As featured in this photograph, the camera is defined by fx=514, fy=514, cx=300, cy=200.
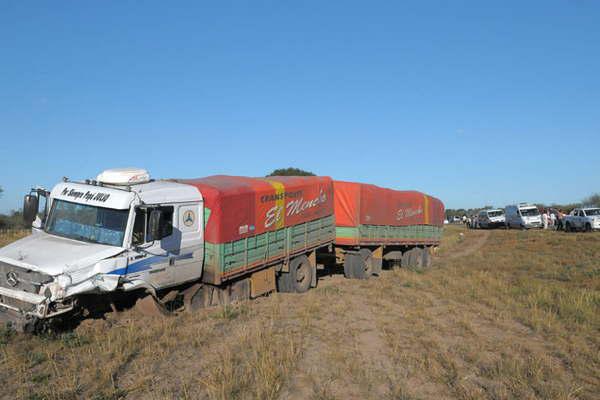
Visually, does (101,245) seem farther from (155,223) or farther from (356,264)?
(356,264)

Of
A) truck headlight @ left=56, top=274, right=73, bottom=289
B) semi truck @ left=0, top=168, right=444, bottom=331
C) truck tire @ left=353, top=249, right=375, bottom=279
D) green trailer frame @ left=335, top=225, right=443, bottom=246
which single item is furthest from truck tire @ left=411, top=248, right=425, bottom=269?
truck headlight @ left=56, top=274, right=73, bottom=289

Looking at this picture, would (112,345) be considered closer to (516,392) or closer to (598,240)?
(516,392)

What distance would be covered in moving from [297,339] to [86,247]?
3731 millimetres

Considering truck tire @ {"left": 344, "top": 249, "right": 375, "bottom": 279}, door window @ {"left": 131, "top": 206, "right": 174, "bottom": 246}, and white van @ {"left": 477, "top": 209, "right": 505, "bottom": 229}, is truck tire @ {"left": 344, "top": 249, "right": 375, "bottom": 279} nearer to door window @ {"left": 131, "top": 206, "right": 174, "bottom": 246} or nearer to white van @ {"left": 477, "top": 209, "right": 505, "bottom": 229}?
door window @ {"left": 131, "top": 206, "right": 174, "bottom": 246}

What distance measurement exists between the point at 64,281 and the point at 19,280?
830 millimetres

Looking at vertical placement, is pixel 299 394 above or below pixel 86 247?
below

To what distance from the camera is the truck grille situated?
7.60m

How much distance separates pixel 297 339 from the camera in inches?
326

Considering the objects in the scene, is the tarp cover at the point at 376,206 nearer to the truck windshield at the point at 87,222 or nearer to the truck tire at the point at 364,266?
the truck tire at the point at 364,266

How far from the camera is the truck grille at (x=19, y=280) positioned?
7.60m

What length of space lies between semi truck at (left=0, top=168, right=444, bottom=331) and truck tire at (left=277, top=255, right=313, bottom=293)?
3 centimetres

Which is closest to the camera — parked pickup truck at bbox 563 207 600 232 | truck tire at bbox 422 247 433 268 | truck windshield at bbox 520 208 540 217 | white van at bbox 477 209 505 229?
truck tire at bbox 422 247 433 268

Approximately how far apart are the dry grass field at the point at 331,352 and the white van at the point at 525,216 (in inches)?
1144

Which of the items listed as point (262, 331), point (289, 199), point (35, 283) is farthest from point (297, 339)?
point (289, 199)
